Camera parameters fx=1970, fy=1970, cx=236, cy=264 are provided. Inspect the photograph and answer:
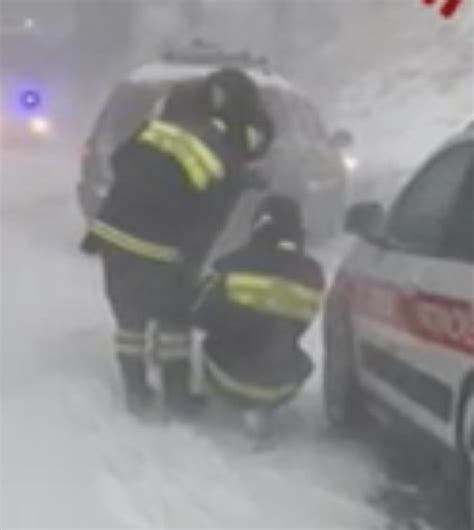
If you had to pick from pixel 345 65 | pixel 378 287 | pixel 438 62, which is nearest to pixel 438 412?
pixel 378 287

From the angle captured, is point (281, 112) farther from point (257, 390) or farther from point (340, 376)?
point (257, 390)

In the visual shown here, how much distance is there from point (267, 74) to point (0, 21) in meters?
30.6

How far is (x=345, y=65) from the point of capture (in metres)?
45.3

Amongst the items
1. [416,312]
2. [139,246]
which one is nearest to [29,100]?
[139,246]

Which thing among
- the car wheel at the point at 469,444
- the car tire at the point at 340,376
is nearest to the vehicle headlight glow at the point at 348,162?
the car tire at the point at 340,376

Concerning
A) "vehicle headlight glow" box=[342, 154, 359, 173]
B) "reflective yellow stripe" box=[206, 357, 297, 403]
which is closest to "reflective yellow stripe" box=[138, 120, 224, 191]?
"reflective yellow stripe" box=[206, 357, 297, 403]

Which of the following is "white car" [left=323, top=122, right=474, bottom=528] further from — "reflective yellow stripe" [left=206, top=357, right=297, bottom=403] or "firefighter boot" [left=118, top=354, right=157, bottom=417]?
"firefighter boot" [left=118, top=354, right=157, bottom=417]

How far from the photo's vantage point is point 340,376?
9758 mm

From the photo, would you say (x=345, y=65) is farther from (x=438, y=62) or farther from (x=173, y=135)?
(x=173, y=135)

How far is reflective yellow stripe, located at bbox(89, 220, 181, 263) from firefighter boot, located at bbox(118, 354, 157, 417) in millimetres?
564

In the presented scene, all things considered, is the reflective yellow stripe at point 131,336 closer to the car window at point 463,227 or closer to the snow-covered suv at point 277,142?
the car window at point 463,227

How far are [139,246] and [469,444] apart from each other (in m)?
2.56

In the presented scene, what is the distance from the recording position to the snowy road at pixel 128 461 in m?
8.14

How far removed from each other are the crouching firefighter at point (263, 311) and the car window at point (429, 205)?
0.50 metres
